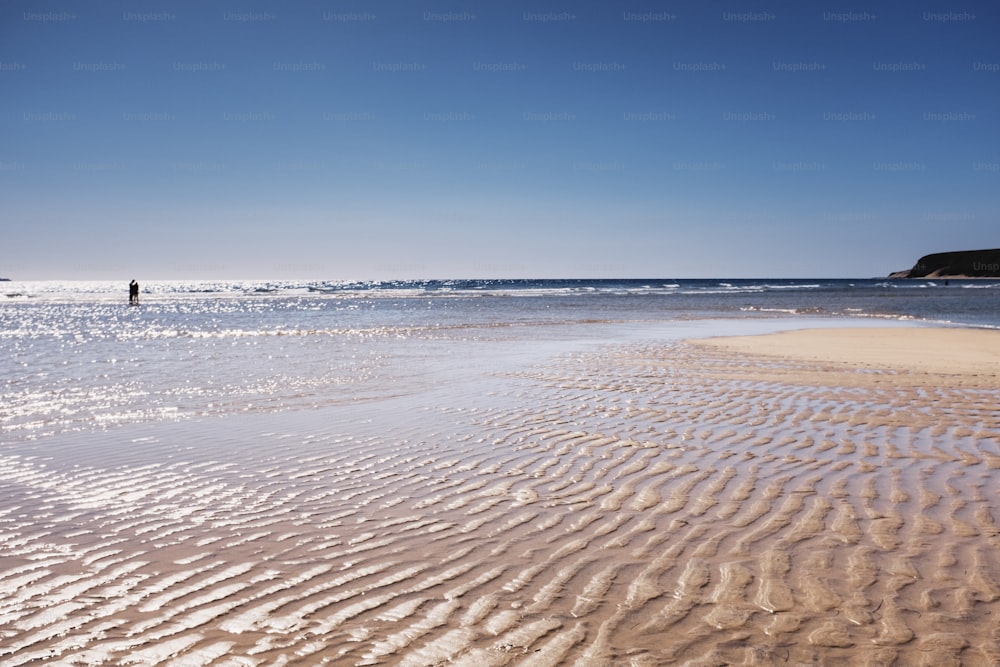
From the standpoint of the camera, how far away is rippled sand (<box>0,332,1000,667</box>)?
3.32 metres

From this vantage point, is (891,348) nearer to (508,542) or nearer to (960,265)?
(508,542)

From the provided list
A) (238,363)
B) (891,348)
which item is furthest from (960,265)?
(238,363)

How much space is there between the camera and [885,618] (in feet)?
11.6

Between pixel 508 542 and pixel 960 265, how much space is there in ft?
681

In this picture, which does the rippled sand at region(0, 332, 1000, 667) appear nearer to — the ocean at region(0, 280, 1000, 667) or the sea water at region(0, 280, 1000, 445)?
the ocean at region(0, 280, 1000, 667)

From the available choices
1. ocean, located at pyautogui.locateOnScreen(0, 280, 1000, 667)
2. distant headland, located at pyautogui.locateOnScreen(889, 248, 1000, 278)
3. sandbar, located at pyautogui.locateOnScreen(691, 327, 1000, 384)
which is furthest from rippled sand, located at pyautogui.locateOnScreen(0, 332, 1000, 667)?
distant headland, located at pyautogui.locateOnScreen(889, 248, 1000, 278)

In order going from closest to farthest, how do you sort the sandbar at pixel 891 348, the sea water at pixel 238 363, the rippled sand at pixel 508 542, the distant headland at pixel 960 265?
the rippled sand at pixel 508 542 < the sea water at pixel 238 363 < the sandbar at pixel 891 348 < the distant headland at pixel 960 265

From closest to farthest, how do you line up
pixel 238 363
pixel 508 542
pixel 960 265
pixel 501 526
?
pixel 508 542
pixel 501 526
pixel 238 363
pixel 960 265

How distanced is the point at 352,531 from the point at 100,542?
167cm

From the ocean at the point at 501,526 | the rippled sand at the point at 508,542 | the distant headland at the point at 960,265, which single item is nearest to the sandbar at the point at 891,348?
the ocean at the point at 501,526

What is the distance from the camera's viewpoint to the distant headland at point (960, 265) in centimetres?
16850

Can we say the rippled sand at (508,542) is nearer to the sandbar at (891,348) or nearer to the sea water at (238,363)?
the sea water at (238,363)

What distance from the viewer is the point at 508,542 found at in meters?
4.63

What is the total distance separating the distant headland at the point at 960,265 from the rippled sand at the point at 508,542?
197 meters
